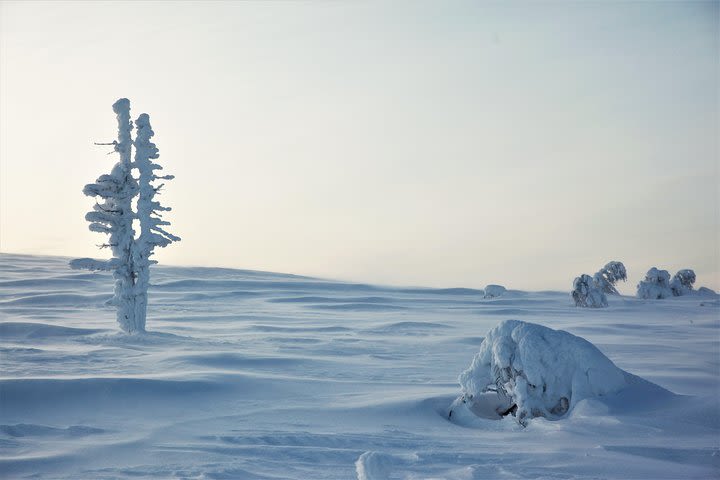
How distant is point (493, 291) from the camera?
3372 centimetres

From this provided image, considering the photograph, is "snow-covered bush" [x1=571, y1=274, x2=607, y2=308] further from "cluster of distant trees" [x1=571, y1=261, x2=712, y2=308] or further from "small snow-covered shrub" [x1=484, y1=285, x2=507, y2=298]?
"small snow-covered shrub" [x1=484, y1=285, x2=507, y2=298]

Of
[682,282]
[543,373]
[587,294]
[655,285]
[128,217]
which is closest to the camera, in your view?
[543,373]

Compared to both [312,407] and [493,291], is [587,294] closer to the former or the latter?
[493,291]

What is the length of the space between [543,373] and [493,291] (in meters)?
25.3

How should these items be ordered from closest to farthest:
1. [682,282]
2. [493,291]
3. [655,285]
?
[655,285]
[493,291]
[682,282]

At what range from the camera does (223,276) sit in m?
42.8

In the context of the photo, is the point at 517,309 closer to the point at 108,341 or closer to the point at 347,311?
the point at 347,311

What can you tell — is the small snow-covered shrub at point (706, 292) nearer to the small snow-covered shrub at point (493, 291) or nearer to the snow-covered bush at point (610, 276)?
the snow-covered bush at point (610, 276)

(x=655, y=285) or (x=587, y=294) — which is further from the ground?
(x=655, y=285)

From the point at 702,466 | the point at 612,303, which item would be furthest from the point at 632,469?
the point at 612,303

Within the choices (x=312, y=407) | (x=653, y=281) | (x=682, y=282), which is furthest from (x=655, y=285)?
(x=312, y=407)

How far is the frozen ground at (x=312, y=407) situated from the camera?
692 cm

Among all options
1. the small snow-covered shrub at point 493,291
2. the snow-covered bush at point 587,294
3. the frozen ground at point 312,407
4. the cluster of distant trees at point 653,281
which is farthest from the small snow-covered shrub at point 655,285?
the frozen ground at point 312,407

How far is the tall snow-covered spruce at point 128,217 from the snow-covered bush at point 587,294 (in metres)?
17.7
